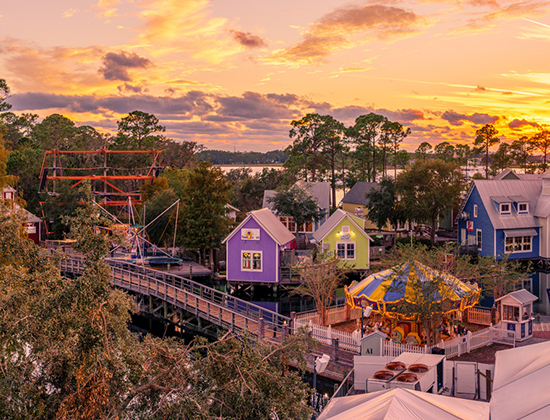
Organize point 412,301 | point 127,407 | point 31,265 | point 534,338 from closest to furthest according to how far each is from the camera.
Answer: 1. point 127,407
2. point 31,265
3. point 412,301
4. point 534,338

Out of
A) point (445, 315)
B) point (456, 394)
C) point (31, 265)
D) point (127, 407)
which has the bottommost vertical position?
point (456, 394)

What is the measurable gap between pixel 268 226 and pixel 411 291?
60.6ft

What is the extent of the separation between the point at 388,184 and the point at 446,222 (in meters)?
16.8

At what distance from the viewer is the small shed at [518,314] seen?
24688 mm

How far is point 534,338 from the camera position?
84.2ft

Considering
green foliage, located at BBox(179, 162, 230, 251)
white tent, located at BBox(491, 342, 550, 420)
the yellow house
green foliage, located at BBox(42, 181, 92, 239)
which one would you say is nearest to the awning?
the yellow house

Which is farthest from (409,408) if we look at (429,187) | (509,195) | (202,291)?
(429,187)

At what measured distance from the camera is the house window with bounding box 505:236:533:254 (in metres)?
49.1

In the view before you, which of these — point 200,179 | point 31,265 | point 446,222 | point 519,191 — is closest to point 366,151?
point 446,222

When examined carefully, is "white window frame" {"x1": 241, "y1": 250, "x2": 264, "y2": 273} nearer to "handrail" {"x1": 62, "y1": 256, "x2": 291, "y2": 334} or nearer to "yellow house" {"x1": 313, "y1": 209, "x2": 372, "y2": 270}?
"handrail" {"x1": 62, "y1": 256, "x2": 291, "y2": 334}

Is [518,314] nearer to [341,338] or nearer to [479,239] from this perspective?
[341,338]

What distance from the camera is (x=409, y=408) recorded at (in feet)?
42.6

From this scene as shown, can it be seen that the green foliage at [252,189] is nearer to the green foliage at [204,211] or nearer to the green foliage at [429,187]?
the green foliage at [429,187]

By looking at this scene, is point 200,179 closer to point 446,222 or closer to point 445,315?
point 445,315
